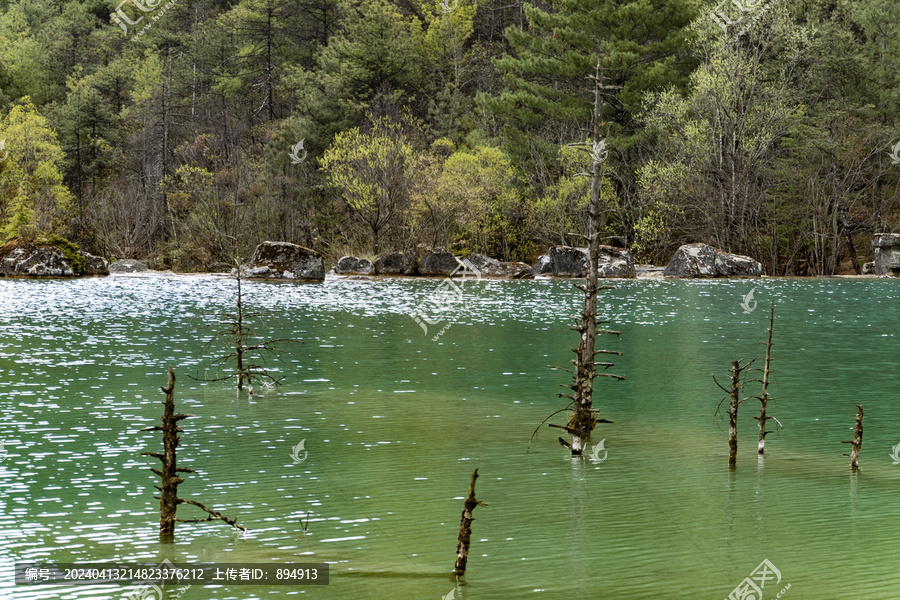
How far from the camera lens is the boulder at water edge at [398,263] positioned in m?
57.8

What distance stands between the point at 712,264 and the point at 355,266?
21390 mm

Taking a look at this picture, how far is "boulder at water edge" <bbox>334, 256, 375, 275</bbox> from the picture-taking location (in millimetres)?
58406

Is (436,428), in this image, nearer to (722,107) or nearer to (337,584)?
(337,584)

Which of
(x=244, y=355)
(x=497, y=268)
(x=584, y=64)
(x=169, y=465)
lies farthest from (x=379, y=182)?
(x=169, y=465)

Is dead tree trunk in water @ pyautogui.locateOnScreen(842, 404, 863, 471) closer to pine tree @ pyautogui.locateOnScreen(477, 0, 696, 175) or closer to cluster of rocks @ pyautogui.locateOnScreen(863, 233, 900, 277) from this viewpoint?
pine tree @ pyautogui.locateOnScreen(477, 0, 696, 175)

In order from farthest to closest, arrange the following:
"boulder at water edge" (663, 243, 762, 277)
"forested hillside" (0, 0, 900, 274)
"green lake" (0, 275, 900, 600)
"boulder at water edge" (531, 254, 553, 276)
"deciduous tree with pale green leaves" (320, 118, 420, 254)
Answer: "deciduous tree with pale green leaves" (320, 118, 420, 254) < "forested hillside" (0, 0, 900, 274) < "boulder at water edge" (531, 254, 553, 276) < "boulder at water edge" (663, 243, 762, 277) < "green lake" (0, 275, 900, 600)

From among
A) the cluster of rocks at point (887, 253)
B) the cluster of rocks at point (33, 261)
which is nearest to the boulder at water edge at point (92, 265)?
the cluster of rocks at point (33, 261)

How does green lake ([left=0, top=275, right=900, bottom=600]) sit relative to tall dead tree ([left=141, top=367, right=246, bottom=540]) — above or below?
below

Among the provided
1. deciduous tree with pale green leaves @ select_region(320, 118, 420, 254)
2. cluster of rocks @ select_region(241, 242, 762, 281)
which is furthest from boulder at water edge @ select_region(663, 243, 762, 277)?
deciduous tree with pale green leaves @ select_region(320, 118, 420, 254)

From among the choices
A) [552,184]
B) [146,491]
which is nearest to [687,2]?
[552,184]

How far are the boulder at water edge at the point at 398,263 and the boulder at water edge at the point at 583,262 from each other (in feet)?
27.7

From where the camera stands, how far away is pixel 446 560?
361 inches

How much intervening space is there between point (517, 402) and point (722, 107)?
42.7m

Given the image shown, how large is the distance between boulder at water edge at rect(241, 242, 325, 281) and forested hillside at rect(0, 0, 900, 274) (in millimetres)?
8383
